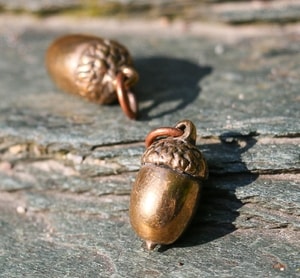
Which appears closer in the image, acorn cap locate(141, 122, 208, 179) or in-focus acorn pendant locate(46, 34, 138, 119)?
acorn cap locate(141, 122, 208, 179)

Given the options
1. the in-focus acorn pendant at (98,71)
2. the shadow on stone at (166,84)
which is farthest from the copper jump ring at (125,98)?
the shadow on stone at (166,84)

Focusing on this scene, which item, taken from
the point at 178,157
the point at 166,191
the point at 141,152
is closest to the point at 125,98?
the point at 141,152

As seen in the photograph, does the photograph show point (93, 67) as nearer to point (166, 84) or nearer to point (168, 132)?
point (166, 84)

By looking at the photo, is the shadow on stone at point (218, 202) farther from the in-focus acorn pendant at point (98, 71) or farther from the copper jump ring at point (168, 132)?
the in-focus acorn pendant at point (98, 71)

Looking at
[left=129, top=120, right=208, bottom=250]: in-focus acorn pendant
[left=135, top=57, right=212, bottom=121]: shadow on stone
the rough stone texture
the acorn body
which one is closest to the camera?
[left=129, top=120, right=208, bottom=250]: in-focus acorn pendant

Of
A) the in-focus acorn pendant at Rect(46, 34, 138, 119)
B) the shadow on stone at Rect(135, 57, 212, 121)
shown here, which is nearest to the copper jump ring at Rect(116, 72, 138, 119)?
the in-focus acorn pendant at Rect(46, 34, 138, 119)

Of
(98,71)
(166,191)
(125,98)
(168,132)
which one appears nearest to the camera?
(166,191)

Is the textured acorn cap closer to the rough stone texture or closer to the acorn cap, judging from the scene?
the acorn cap
